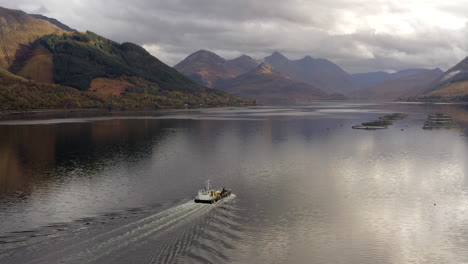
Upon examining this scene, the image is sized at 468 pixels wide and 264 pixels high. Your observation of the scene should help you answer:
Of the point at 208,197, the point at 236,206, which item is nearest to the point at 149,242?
the point at 208,197

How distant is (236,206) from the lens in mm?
70188

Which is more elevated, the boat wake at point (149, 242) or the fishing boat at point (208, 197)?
the fishing boat at point (208, 197)

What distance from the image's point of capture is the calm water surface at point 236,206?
51.0 m

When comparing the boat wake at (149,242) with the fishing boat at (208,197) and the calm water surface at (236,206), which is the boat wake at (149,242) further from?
the fishing boat at (208,197)

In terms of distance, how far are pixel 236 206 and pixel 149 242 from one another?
68.7ft

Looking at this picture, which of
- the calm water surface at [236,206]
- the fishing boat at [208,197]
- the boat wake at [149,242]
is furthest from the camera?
the fishing boat at [208,197]

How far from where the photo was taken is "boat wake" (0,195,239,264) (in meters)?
48.1

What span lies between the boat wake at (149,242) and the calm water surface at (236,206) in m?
0.14

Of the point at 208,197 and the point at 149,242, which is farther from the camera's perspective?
the point at 208,197

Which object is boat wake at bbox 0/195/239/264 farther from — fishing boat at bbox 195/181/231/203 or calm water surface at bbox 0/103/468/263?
fishing boat at bbox 195/181/231/203

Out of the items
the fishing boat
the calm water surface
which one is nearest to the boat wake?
the calm water surface

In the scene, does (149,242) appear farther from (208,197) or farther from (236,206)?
(236,206)

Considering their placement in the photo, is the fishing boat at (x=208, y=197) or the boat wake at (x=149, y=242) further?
the fishing boat at (x=208, y=197)

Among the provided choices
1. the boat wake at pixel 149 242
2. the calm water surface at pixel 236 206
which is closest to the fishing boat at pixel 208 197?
the calm water surface at pixel 236 206
